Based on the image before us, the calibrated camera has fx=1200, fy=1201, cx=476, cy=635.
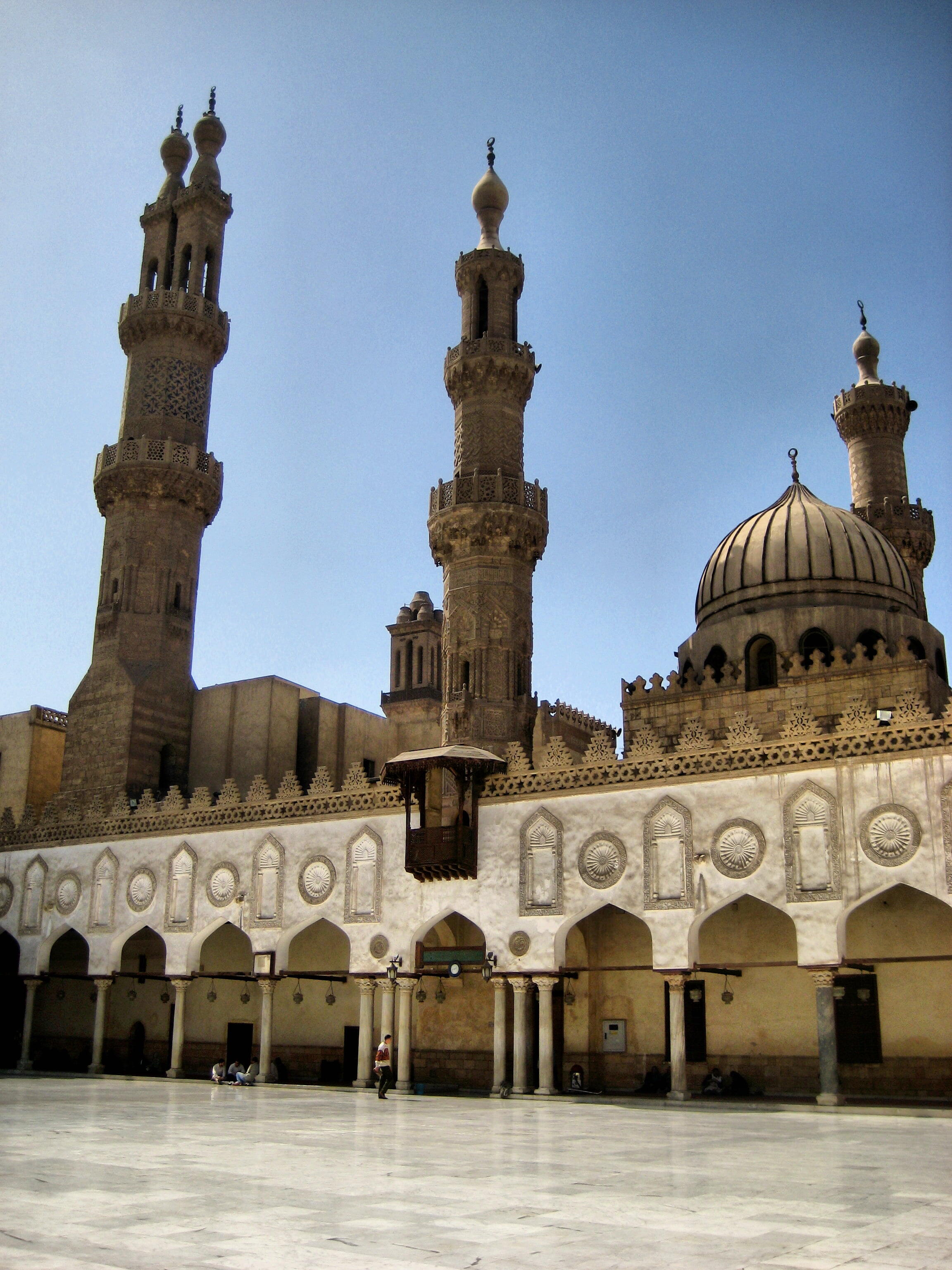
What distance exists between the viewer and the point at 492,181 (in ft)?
102

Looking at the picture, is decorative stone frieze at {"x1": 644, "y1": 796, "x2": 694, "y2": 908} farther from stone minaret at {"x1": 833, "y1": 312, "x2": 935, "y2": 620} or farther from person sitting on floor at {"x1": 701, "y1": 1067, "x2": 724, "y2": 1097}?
stone minaret at {"x1": 833, "y1": 312, "x2": 935, "y2": 620}

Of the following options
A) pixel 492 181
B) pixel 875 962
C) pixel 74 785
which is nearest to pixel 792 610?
pixel 875 962

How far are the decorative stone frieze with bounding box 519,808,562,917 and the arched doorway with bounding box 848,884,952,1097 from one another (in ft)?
16.1

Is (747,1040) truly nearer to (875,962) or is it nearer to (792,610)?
(875,962)

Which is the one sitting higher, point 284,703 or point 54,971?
point 284,703

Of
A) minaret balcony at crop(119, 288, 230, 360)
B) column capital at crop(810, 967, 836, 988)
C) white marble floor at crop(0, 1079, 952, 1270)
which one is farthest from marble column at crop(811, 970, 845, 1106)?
minaret balcony at crop(119, 288, 230, 360)

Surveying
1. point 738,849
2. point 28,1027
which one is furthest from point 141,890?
point 738,849

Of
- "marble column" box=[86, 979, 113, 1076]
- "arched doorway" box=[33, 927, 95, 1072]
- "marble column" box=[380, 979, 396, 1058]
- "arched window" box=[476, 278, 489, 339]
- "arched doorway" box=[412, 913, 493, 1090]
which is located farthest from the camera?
"arched window" box=[476, 278, 489, 339]

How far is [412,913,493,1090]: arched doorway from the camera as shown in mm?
23922

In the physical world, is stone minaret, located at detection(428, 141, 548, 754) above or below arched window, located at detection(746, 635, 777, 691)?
above

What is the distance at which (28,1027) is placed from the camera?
27.8 metres

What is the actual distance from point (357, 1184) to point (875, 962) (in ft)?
39.4

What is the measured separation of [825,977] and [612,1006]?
19.8 feet

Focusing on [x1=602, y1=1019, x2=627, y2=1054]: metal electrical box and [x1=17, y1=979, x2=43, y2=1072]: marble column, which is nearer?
[x1=602, y1=1019, x2=627, y2=1054]: metal electrical box
